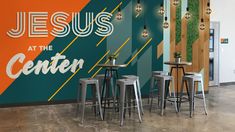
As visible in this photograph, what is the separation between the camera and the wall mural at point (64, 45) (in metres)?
6.43

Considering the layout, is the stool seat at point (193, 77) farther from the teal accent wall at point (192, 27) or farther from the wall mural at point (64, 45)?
the teal accent wall at point (192, 27)

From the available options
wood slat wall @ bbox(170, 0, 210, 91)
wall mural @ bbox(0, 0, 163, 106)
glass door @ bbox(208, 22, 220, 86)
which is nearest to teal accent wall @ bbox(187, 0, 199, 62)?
wood slat wall @ bbox(170, 0, 210, 91)

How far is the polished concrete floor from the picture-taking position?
484cm

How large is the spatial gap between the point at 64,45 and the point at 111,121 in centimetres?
230

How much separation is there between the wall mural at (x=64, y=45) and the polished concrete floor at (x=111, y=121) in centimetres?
49

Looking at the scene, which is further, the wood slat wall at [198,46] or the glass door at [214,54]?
the glass door at [214,54]

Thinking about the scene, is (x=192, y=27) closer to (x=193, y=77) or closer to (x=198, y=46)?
(x=198, y=46)

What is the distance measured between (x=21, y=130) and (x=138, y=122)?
1.96 metres

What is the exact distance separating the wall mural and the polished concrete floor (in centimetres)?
49

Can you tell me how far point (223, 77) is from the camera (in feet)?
32.1

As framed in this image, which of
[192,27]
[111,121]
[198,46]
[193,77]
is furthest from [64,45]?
[198,46]

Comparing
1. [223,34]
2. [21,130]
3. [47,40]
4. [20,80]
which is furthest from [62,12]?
[223,34]

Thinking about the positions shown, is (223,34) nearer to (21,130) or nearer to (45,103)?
(45,103)

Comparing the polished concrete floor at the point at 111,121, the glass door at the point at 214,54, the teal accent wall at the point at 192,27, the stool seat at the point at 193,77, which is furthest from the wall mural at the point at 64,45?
the glass door at the point at 214,54
